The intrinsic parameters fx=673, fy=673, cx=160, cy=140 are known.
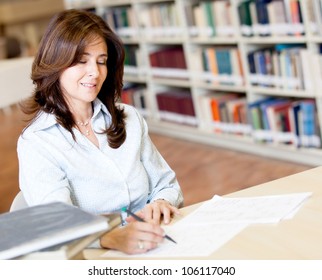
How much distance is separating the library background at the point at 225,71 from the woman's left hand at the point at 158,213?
2770 millimetres

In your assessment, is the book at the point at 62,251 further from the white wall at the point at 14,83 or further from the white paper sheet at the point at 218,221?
the white wall at the point at 14,83

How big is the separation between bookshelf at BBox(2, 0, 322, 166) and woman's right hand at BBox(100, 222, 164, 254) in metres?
3.04

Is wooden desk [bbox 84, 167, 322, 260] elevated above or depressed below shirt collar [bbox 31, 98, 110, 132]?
below

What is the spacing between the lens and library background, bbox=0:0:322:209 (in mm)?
4609

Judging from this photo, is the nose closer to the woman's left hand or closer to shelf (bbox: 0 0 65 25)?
the woman's left hand

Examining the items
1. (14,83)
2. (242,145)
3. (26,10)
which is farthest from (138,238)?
(26,10)

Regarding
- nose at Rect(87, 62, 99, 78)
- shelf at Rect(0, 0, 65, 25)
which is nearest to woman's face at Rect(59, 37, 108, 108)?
nose at Rect(87, 62, 99, 78)

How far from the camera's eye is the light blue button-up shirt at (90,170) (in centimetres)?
197

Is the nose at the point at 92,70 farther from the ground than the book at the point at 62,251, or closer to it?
farther from the ground

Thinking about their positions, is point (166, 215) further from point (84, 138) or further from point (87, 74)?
point (87, 74)

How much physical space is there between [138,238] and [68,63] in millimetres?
664

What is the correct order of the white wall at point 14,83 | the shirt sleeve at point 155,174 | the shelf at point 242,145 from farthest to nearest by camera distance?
the shelf at point 242,145, the white wall at point 14,83, the shirt sleeve at point 155,174

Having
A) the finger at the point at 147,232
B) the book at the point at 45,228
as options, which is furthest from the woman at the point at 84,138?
the book at the point at 45,228
